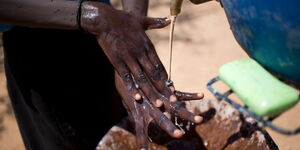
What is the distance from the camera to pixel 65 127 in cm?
186

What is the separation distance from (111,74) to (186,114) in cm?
55

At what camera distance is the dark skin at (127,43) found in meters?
1.28

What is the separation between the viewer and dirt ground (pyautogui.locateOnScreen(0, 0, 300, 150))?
8.33 feet

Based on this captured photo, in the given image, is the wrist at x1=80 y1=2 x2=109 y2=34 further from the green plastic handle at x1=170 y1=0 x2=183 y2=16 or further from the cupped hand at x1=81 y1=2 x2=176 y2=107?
the green plastic handle at x1=170 y1=0 x2=183 y2=16

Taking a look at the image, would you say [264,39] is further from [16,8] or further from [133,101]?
[16,8]

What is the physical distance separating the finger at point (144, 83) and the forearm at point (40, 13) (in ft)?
0.83

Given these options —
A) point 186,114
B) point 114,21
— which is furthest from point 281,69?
point 114,21

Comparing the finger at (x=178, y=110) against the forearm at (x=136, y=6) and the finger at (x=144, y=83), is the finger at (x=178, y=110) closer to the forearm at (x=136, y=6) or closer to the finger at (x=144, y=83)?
the finger at (x=144, y=83)

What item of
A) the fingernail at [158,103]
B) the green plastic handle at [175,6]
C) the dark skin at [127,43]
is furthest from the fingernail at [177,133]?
the green plastic handle at [175,6]

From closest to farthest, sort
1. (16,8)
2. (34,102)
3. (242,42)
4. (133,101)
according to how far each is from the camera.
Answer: (242,42), (16,8), (133,101), (34,102)

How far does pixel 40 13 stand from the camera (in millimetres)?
1279

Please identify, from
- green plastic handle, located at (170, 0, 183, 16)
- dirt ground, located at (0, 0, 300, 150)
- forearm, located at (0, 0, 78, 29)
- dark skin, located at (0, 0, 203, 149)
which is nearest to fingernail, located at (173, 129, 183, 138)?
dark skin, located at (0, 0, 203, 149)

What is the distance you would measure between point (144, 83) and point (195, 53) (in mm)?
1699

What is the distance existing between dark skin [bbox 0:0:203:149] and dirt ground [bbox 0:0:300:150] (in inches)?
53.2
